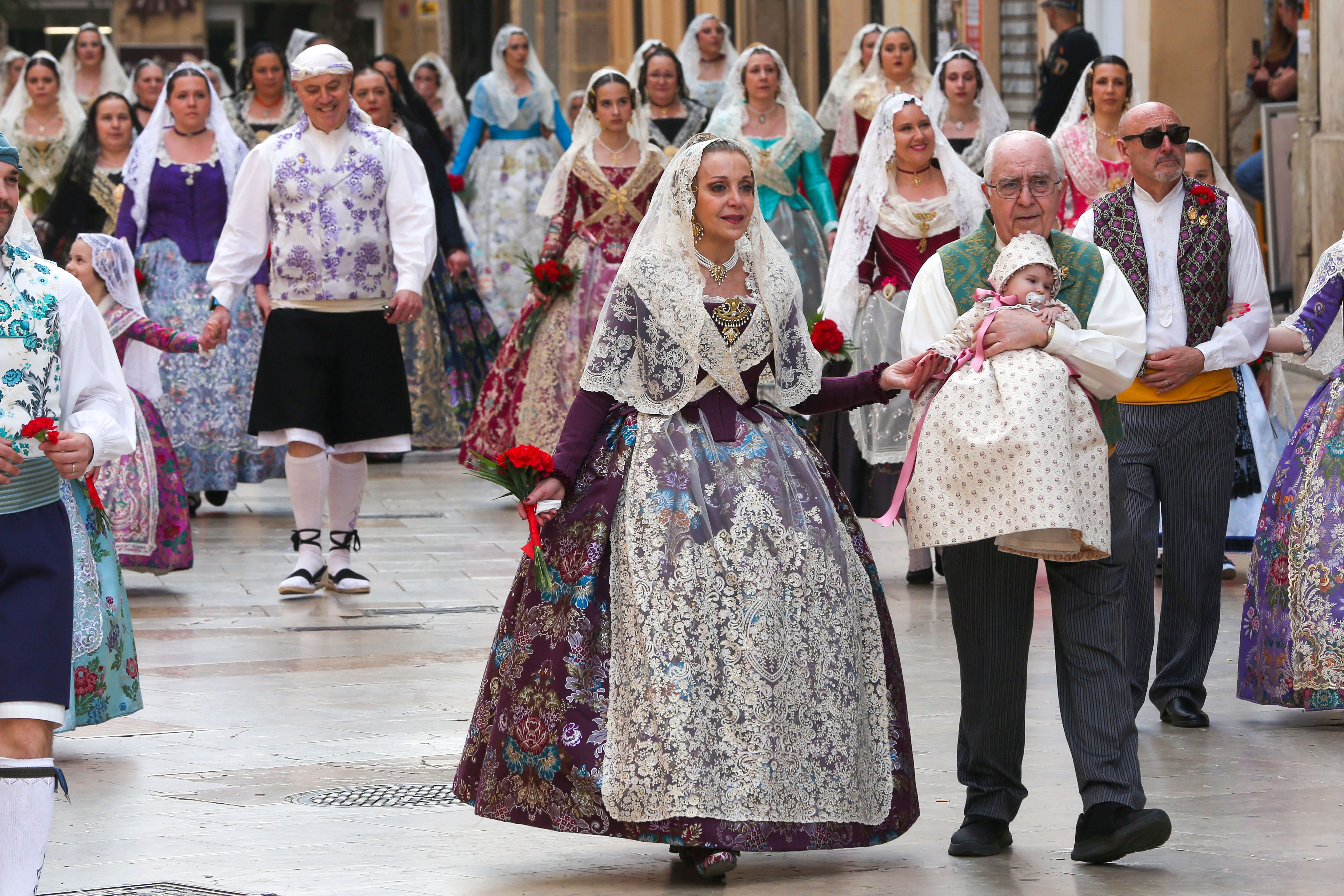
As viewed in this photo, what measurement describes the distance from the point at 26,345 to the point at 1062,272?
7.97 ft

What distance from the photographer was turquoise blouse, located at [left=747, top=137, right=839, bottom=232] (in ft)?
39.5

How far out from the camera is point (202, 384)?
40.3 ft

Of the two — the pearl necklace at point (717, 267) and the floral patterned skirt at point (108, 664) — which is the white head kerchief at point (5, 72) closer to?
the floral patterned skirt at point (108, 664)

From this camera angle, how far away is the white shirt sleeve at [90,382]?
528 cm

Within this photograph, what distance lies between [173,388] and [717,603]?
7367 millimetres

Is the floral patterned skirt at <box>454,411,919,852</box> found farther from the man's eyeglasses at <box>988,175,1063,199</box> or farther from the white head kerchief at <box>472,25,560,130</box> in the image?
the white head kerchief at <box>472,25,560,130</box>

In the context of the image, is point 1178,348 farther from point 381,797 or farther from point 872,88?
point 872,88

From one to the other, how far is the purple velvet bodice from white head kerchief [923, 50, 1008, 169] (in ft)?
12.1

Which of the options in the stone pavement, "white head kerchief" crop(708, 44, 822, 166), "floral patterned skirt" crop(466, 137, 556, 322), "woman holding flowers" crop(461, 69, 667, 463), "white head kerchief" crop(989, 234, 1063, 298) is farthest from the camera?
"floral patterned skirt" crop(466, 137, 556, 322)

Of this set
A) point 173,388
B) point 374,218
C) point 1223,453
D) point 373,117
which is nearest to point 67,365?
point 1223,453

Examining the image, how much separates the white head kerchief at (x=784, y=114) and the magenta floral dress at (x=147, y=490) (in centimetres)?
354

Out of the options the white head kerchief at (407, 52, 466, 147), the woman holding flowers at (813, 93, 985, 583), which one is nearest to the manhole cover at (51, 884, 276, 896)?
the woman holding flowers at (813, 93, 985, 583)

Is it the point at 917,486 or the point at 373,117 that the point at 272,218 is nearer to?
the point at 373,117

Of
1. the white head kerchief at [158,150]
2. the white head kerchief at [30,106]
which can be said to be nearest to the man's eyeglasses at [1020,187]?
the white head kerchief at [158,150]
